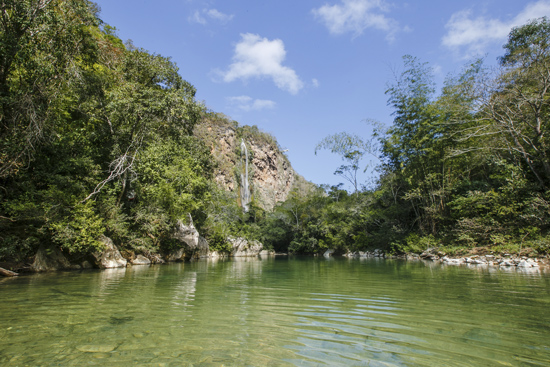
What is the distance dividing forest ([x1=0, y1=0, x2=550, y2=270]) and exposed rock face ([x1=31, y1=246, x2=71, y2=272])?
12.7 inches

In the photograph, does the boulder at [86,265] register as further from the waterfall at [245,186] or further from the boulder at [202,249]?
the waterfall at [245,186]

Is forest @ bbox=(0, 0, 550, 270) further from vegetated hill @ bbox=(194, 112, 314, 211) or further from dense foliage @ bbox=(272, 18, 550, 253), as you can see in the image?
vegetated hill @ bbox=(194, 112, 314, 211)

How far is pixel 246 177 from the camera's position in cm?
5991

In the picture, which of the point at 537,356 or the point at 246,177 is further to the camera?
the point at 246,177

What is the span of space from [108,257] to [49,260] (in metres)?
2.14

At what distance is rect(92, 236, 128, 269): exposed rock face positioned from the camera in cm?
1155

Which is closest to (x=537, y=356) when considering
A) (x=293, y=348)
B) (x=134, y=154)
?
(x=293, y=348)

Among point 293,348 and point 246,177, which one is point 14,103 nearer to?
point 293,348

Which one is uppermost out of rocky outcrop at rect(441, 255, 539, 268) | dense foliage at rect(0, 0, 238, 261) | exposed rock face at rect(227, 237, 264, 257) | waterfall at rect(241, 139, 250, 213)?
waterfall at rect(241, 139, 250, 213)

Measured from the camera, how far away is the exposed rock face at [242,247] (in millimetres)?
32106

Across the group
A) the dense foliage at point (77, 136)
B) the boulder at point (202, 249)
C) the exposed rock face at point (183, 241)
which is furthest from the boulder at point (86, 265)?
the boulder at point (202, 249)

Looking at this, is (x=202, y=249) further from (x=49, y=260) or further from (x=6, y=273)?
(x=6, y=273)

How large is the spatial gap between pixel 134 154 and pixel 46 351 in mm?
13133

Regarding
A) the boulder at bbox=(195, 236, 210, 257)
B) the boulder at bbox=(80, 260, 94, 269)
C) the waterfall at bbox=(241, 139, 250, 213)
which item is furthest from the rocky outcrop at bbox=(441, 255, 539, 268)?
the waterfall at bbox=(241, 139, 250, 213)
